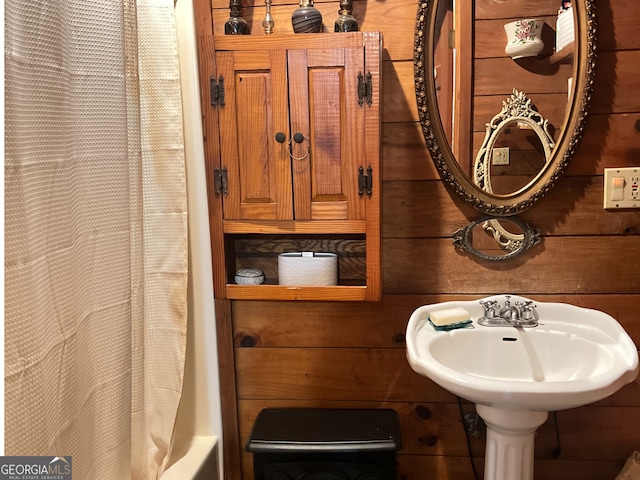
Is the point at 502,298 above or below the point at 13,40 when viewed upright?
below

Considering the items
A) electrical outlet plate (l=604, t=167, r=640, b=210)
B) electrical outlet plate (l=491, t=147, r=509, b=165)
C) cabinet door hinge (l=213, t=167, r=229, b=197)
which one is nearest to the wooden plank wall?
electrical outlet plate (l=604, t=167, r=640, b=210)

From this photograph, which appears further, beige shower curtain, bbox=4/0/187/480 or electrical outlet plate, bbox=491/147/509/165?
electrical outlet plate, bbox=491/147/509/165

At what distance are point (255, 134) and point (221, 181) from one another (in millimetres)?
145

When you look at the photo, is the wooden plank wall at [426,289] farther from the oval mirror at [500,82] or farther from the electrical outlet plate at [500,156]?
the electrical outlet plate at [500,156]

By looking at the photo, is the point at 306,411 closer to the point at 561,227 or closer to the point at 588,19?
the point at 561,227

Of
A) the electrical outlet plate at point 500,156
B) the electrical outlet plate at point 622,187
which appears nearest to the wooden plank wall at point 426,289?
the electrical outlet plate at point 622,187

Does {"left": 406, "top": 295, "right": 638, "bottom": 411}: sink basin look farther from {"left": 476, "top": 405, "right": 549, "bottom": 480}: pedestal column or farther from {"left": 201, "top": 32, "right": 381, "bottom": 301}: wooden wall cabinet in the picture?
{"left": 201, "top": 32, "right": 381, "bottom": 301}: wooden wall cabinet

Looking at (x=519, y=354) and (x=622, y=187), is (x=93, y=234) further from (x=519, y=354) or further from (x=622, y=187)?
(x=622, y=187)

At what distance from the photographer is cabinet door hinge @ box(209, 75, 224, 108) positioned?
140 cm

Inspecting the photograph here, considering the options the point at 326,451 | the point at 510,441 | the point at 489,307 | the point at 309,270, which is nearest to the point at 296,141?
the point at 309,270

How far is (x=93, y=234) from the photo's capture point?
105cm

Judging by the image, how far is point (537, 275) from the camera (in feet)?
5.04

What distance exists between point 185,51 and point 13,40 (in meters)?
0.71

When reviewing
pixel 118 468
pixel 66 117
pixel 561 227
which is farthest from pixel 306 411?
pixel 66 117
